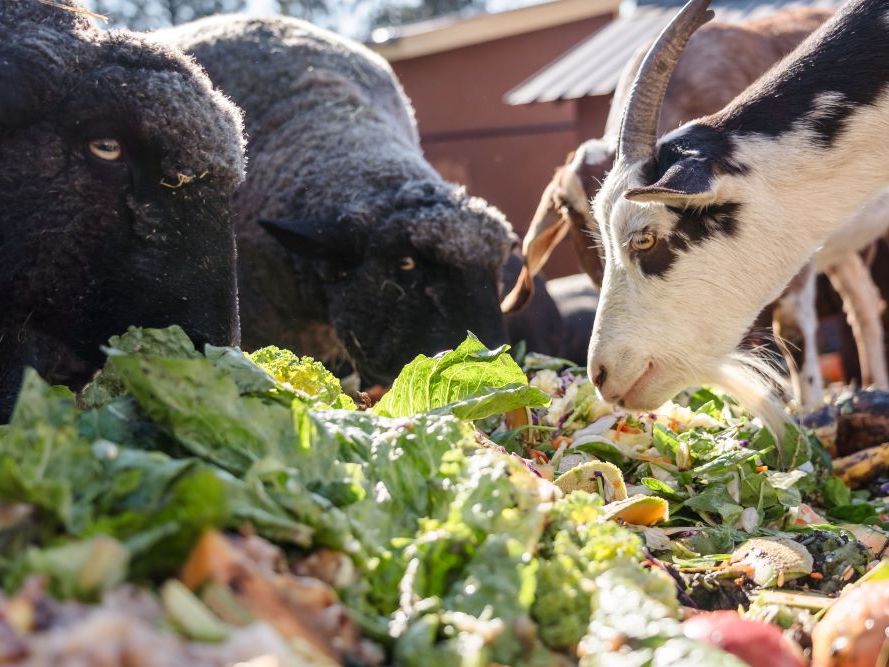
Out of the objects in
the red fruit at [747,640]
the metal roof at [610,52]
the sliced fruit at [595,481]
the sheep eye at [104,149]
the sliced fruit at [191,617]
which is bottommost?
the metal roof at [610,52]

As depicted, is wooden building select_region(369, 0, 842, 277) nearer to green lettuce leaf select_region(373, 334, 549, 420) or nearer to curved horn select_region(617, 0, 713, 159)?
curved horn select_region(617, 0, 713, 159)

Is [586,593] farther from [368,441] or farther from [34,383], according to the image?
[34,383]

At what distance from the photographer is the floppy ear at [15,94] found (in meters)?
3.50

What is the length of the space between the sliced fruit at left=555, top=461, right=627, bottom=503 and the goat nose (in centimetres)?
117

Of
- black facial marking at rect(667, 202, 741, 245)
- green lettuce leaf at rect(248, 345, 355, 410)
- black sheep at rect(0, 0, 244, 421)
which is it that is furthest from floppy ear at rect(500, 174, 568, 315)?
green lettuce leaf at rect(248, 345, 355, 410)

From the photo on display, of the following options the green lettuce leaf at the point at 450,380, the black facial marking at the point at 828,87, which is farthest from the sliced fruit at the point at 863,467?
the green lettuce leaf at the point at 450,380

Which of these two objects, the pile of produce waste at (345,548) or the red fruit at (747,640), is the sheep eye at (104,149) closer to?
the pile of produce waste at (345,548)

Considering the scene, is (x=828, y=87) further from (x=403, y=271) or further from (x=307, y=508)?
(x=307, y=508)

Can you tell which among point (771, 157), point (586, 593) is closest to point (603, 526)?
point (586, 593)

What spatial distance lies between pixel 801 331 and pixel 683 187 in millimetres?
3487

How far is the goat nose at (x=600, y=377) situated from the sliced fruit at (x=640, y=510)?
129 centimetres

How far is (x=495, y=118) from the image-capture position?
14.5 meters

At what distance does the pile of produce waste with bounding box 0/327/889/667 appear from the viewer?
1619mm

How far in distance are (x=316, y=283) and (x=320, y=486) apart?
3.56m
